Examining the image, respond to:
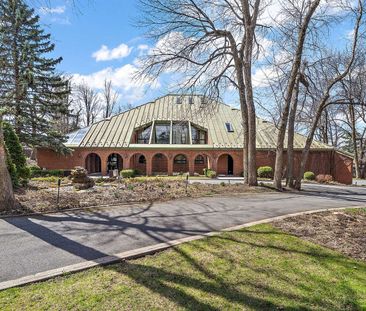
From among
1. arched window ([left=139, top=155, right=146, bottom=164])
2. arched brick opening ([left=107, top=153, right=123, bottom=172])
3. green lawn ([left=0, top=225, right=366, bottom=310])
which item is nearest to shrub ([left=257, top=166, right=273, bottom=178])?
arched window ([left=139, top=155, right=146, bottom=164])

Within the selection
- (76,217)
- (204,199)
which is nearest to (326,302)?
(76,217)

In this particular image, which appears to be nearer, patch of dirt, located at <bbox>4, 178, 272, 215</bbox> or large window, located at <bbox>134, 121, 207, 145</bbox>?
patch of dirt, located at <bbox>4, 178, 272, 215</bbox>

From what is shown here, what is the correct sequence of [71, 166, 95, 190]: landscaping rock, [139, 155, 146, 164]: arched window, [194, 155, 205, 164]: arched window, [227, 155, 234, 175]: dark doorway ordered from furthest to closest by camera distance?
1. [194, 155, 205, 164]: arched window
2. [139, 155, 146, 164]: arched window
3. [227, 155, 234, 175]: dark doorway
4. [71, 166, 95, 190]: landscaping rock

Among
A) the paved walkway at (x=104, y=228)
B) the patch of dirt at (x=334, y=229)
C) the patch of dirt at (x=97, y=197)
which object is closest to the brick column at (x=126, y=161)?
the patch of dirt at (x=97, y=197)

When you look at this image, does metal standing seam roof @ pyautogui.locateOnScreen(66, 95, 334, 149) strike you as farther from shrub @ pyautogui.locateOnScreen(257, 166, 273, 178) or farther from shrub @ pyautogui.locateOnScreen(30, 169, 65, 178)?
shrub @ pyautogui.locateOnScreen(30, 169, 65, 178)

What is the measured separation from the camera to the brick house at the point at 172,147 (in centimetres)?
2698

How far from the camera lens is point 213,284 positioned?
3.95 m

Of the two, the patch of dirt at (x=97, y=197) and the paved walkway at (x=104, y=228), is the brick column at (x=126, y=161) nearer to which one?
the patch of dirt at (x=97, y=197)

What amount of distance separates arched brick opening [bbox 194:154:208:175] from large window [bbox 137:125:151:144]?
5.91m

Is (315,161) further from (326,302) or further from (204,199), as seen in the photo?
(326,302)

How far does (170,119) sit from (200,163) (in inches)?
236

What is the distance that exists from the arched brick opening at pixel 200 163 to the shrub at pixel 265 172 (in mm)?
6624

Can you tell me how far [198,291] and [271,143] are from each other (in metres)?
26.6

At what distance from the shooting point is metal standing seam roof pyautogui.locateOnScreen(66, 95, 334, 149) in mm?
27594
